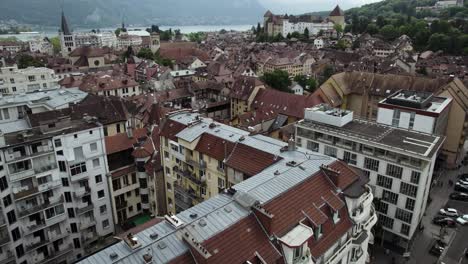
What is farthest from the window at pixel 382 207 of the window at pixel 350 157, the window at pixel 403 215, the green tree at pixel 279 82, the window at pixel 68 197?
the green tree at pixel 279 82

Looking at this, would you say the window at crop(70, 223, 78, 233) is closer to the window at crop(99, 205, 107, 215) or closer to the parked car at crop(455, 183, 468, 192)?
the window at crop(99, 205, 107, 215)

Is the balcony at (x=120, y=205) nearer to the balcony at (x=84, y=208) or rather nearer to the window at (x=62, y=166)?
the balcony at (x=84, y=208)

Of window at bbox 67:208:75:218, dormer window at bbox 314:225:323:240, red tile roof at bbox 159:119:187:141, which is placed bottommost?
window at bbox 67:208:75:218

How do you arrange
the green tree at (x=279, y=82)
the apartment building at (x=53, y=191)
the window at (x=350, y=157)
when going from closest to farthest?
the apartment building at (x=53, y=191)
the window at (x=350, y=157)
the green tree at (x=279, y=82)

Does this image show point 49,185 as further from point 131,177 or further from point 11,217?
point 131,177

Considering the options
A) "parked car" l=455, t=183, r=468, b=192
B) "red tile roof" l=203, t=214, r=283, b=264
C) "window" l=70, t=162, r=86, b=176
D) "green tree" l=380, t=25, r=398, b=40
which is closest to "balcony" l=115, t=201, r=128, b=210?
"window" l=70, t=162, r=86, b=176

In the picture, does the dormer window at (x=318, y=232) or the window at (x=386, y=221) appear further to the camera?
the window at (x=386, y=221)

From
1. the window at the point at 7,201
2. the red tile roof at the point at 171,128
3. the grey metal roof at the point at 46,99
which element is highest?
the grey metal roof at the point at 46,99

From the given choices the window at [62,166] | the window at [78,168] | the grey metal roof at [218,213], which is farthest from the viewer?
the window at [78,168]
